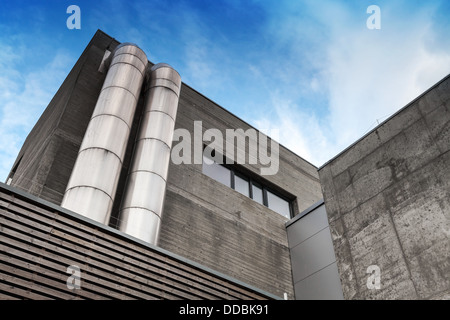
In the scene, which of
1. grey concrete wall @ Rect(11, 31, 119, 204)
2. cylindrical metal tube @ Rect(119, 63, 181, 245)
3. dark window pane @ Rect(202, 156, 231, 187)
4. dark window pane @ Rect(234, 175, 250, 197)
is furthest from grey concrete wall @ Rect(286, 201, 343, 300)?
grey concrete wall @ Rect(11, 31, 119, 204)

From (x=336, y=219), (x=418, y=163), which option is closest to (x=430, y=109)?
(x=418, y=163)

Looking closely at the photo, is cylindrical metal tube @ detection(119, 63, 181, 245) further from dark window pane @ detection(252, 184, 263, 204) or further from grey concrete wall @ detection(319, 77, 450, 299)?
dark window pane @ detection(252, 184, 263, 204)

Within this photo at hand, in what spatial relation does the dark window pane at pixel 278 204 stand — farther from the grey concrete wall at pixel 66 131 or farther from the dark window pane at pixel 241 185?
the grey concrete wall at pixel 66 131

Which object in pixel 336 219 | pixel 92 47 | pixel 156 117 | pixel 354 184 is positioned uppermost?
pixel 92 47

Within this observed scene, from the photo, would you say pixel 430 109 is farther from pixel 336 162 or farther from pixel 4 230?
pixel 4 230

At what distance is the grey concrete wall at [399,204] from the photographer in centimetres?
784

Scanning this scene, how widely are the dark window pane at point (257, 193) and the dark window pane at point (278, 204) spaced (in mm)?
412

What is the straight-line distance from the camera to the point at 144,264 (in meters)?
7.92

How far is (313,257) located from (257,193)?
12.1 ft

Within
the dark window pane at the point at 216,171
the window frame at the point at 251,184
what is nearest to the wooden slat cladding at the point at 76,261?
the dark window pane at the point at 216,171

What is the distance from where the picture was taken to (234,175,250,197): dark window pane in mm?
15932

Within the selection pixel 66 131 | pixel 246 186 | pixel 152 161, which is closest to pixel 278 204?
pixel 246 186

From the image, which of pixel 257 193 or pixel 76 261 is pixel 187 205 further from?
pixel 76 261

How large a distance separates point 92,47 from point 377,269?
38.8ft
